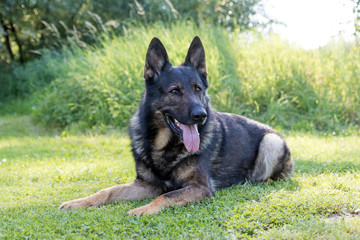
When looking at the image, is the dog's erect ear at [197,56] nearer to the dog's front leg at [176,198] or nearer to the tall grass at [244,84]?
the dog's front leg at [176,198]

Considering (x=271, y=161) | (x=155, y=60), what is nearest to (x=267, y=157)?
(x=271, y=161)

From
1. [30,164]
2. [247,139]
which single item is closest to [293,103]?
[247,139]

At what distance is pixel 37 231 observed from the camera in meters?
3.20

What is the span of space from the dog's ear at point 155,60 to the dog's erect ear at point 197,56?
0.35 meters

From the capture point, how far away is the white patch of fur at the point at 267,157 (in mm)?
4887

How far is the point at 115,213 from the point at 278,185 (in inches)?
81.2

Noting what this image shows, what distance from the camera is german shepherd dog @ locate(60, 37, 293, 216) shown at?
3936 mm

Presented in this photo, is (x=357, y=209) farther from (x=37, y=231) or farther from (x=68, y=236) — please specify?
(x=37, y=231)

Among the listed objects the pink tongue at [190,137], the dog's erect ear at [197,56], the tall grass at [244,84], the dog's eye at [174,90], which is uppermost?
the dog's erect ear at [197,56]

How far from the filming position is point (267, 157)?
4.93 meters

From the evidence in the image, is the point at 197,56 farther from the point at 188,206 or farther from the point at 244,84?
the point at 244,84

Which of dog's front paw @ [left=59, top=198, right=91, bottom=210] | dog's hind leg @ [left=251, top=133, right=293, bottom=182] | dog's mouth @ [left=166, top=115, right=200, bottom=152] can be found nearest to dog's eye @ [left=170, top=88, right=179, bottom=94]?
dog's mouth @ [left=166, top=115, right=200, bottom=152]

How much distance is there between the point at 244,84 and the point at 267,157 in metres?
4.55

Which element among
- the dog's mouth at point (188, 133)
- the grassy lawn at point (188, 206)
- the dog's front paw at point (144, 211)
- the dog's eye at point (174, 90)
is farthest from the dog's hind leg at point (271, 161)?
the dog's front paw at point (144, 211)
